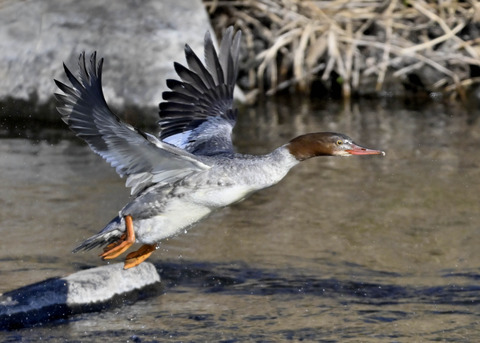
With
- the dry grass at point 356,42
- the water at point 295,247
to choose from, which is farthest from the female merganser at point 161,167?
the dry grass at point 356,42

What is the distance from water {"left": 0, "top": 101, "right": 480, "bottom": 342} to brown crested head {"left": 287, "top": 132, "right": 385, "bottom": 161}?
3.16 feet

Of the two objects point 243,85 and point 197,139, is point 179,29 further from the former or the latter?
point 197,139

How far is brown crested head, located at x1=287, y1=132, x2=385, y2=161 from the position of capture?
A: 4.78m

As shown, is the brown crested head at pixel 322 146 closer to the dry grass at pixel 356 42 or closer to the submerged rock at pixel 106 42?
the submerged rock at pixel 106 42

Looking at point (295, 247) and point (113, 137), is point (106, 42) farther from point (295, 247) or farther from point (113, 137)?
point (113, 137)

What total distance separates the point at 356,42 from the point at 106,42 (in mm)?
2784

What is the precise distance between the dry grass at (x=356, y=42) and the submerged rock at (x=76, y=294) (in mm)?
5234

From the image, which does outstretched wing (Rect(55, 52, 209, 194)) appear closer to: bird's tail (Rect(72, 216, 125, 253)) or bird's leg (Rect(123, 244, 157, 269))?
bird's tail (Rect(72, 216, 125, 253))

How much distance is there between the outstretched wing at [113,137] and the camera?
4332 millimetres

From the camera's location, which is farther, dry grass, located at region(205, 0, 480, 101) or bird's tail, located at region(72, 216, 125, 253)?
dry grass, located at region(205, 0, 480, 101)

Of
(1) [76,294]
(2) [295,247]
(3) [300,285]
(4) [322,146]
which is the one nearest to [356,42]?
(2) [295,247]

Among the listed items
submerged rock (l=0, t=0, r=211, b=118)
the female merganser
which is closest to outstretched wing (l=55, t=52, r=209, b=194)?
the female merganser

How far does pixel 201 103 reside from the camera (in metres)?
5.81

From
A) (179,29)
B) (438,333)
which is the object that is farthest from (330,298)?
(179,29)
